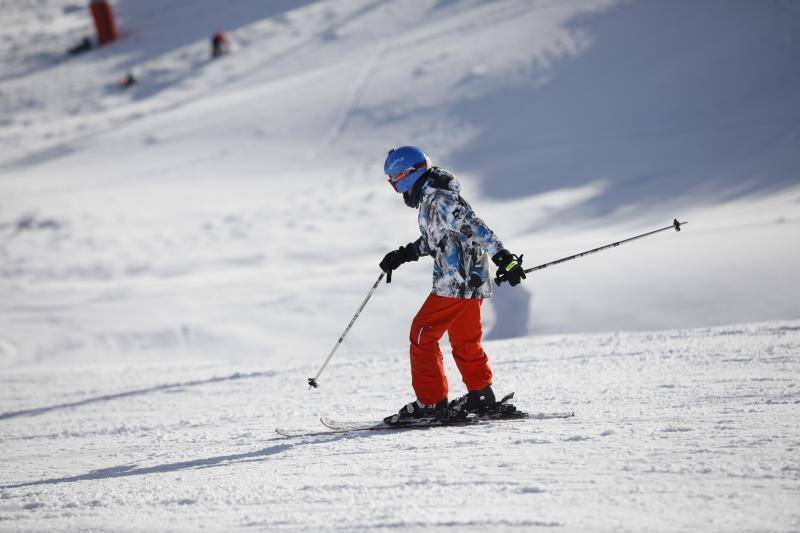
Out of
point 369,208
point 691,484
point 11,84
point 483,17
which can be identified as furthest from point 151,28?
point 691,484

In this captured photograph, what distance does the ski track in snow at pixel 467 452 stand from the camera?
277cm

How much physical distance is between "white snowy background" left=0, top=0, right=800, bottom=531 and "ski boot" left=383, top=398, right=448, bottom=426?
0.19 metres

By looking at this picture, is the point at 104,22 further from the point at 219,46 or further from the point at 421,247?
the point at 421,247

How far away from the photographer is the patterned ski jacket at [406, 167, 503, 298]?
3898mm

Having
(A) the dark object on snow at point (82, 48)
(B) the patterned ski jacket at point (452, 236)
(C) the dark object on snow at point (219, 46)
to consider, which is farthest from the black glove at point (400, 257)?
(A) the dark object on snow at point (82, 48)

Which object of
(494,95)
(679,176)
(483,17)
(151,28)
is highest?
(151,28)

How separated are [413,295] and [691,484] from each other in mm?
5515

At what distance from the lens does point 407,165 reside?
13.3 ft

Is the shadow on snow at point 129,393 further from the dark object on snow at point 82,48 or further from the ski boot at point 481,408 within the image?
the dark object on snow at point 82,48

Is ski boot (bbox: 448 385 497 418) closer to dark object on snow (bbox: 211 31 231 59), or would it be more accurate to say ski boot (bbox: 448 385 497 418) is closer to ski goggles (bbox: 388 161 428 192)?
ski goggles (bbox: 388 161 428 192)

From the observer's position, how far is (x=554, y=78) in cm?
1531

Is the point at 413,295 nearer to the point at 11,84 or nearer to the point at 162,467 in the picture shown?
the point at 162,467

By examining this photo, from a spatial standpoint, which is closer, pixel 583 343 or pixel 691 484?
pixel 691 484

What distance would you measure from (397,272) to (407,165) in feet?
16.0
